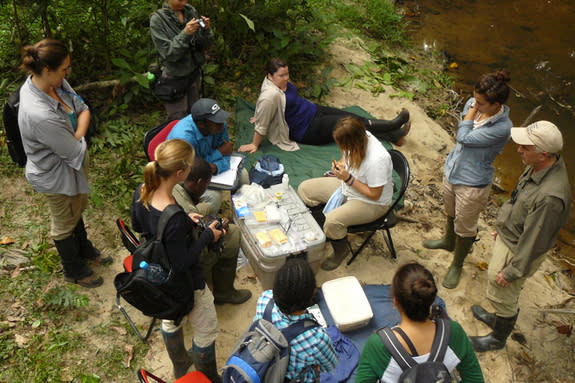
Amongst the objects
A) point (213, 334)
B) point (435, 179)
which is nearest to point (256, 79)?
point (435, 179)

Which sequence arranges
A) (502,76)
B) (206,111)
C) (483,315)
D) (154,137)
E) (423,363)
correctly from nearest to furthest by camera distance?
1. (423,363)
2. (502,76)
3. (206,111)
4. (483,315)
5. (154,137)

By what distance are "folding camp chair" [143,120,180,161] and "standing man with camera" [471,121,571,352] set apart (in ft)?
10.9

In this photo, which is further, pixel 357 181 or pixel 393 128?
pixel 393 128

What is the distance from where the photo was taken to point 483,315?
435cm

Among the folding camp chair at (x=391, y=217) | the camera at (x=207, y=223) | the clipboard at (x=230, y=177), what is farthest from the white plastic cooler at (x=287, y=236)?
the camera at (x=207, y=223)

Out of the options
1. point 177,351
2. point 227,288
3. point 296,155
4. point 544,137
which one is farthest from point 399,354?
point 296,155

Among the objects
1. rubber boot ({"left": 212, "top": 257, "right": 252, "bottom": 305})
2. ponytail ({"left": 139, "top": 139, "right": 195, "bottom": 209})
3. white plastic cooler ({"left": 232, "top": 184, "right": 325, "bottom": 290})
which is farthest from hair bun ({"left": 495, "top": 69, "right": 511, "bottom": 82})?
rubber boot ({"left": 212, "top": 257, "right": 252, "bottom": 305})

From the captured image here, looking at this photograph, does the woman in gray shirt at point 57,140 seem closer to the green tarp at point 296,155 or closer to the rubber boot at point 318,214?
the green tarp at point 296,155

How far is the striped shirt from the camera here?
7.89 ft

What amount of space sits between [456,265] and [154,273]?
339 centimetres

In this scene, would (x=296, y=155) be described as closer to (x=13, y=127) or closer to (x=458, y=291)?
(x=458, y=291)

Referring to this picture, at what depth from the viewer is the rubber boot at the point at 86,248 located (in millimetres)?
4250

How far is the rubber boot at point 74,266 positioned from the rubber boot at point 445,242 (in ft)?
12.3

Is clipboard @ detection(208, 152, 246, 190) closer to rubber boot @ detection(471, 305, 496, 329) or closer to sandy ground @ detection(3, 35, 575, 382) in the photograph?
sandy ground @ detection(3, 35, 575, 382)
